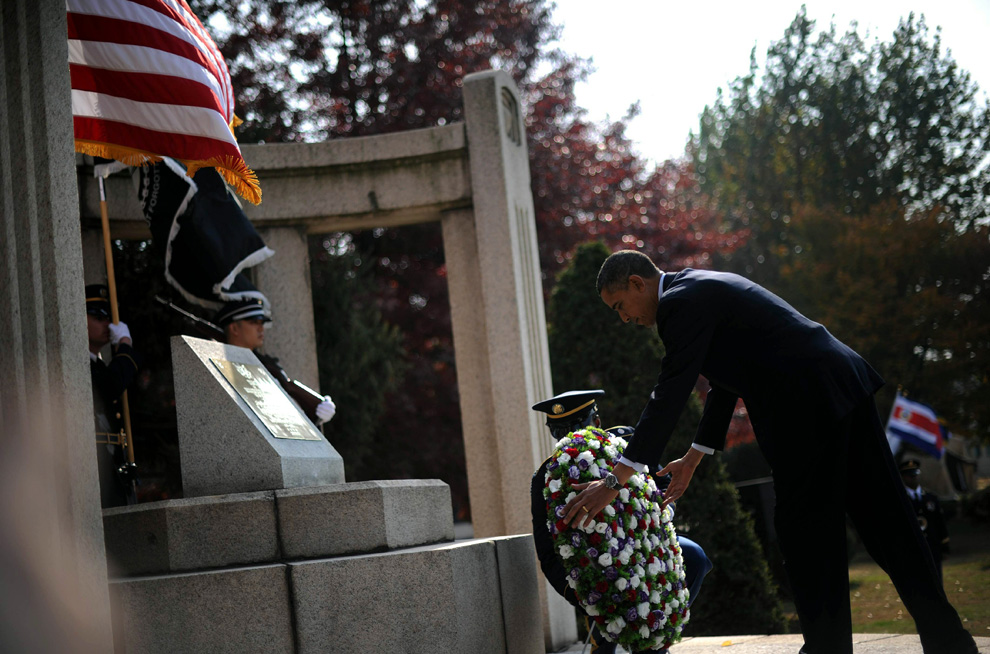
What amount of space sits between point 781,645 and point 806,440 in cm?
266

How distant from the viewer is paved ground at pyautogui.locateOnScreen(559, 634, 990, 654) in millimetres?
4957

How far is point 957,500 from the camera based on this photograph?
73.3 ft

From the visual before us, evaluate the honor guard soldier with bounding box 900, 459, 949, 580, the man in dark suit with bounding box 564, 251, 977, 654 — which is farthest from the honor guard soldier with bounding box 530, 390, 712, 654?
the honor guard soldier with bounding box 900, 459, 949, 580

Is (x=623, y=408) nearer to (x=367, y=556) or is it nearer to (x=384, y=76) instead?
(x=367, y=556)

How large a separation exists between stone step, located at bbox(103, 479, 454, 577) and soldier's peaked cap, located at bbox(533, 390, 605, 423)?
1.12 meters

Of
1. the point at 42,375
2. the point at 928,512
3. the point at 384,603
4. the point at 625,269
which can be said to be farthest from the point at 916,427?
the point at 42,375

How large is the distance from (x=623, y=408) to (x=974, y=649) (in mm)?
5107

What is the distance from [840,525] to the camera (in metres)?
3.26

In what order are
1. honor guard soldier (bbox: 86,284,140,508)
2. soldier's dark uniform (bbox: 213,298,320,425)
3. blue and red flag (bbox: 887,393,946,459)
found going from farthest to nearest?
blue and red flag (bbox: 887,393,946,459) < soldier's dark uniform (bbox: 213,298,320,425) < honor guard soldier (bbox: 86,284,140,508)

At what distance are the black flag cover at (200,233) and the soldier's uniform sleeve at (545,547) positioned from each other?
2743 millimetres

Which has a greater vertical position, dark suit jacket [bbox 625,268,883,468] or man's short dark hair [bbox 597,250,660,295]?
man's short dark hair [bbox 597,250,660,295]

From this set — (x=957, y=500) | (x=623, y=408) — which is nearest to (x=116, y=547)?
(x=623, y=408)

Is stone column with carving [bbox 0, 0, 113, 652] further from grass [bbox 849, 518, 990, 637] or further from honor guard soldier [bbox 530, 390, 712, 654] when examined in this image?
grass [bbox 849, 518, 990, 637]

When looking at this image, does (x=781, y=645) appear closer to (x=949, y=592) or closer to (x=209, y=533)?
(x=209, y=533)
